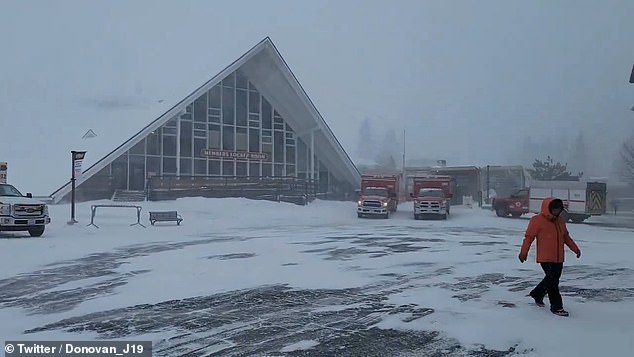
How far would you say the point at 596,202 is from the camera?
105 feet

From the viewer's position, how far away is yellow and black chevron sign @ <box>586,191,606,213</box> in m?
32.0

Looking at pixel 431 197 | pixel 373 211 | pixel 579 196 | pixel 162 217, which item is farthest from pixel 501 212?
pixel 162 217

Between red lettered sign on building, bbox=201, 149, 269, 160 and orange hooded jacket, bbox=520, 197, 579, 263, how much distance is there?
31166 millimetres

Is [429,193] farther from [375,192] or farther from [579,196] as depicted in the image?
[579,196]

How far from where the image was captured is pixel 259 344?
6258mm

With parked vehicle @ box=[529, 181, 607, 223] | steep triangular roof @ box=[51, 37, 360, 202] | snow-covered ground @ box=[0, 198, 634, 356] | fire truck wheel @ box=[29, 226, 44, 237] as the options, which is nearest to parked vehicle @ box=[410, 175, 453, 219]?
parked vehicle @ box=[529, 181, 607, 223]

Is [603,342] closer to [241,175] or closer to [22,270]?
[22,270]

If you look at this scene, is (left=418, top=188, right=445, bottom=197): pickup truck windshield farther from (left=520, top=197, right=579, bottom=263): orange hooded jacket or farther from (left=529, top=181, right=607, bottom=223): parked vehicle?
(left=520, top=197, right=579, bottom=263): orange hooded jacket

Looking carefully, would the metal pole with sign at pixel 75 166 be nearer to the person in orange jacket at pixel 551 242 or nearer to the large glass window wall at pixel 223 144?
the large glass window wall at pixel 223 144

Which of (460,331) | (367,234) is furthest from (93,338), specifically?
(367,234)

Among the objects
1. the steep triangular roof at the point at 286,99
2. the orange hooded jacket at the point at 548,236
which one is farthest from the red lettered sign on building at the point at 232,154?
the orange hooded jacket at the point at 548,236

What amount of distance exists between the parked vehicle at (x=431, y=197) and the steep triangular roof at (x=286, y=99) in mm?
7540

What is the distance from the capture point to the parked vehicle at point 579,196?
105 feet

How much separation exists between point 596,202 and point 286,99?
20.4 meters
